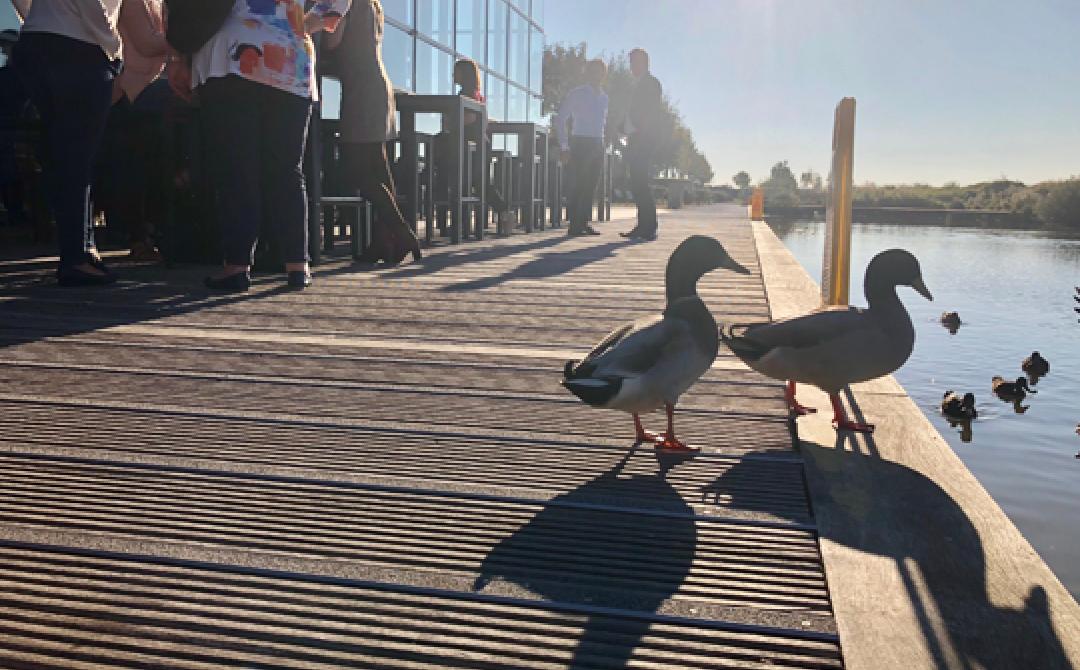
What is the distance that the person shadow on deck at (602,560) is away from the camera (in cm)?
146

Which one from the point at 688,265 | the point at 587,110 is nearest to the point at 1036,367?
the point at 688,265

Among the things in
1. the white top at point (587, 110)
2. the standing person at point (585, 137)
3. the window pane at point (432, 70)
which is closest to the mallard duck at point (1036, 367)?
the standing person at point (585, 137)

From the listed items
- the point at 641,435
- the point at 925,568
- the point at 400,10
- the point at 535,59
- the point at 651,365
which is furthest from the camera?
the point at 535,59

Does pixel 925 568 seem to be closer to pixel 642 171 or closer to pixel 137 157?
pixel 137 157

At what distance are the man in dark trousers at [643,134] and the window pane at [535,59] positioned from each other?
391 inches

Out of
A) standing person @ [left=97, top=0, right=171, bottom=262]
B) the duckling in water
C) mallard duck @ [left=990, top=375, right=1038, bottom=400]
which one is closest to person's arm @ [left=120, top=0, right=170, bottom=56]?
standing person @ [left=97, top=0, right=171, bottom=262]

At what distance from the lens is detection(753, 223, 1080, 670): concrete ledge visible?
141 cm

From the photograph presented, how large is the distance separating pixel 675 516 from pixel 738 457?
479mm

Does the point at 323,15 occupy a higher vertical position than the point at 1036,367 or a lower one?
higher

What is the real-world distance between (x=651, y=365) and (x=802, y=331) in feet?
2.09

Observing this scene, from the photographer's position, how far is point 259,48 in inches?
193

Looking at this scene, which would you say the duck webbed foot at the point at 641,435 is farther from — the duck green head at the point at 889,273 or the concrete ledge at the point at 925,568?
the duck green head at the point at 889,273

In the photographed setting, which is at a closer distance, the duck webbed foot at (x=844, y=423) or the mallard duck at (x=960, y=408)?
the duck webbed foot at (x=844, y=423)

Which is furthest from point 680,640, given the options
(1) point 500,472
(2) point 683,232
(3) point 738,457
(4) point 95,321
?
(2) point 683,232
